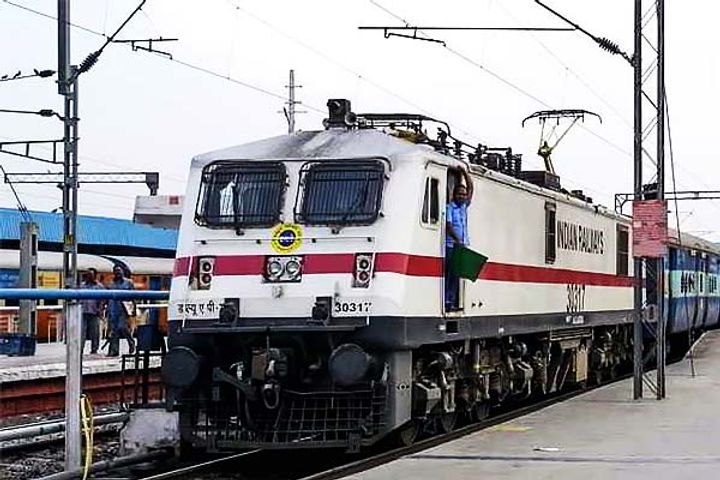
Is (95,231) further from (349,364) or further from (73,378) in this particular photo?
(349,364)

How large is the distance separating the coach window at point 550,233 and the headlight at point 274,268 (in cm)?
605

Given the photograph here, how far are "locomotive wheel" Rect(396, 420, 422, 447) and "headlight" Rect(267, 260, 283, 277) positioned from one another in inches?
86.3

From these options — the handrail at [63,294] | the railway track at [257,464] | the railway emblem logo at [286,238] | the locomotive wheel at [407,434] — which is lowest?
the railway track at [257,464]

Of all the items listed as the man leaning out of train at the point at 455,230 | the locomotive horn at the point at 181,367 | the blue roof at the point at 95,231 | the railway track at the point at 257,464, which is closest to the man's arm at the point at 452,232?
the man leaning out of train at the point at 455,230

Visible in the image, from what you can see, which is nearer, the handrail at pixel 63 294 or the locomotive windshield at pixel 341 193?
the handrail at pixel 63 294

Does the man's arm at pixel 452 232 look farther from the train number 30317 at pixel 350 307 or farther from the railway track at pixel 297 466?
the railway track at pixel 297 466

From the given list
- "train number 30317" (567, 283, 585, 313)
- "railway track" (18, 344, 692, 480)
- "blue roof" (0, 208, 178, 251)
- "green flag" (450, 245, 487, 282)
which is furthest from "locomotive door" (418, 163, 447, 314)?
"blue roof" (0, 208, 178, 251)

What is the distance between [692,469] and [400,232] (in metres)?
3.61

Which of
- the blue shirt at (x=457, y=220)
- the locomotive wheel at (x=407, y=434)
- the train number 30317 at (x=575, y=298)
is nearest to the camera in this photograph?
the locomotive wheel at (x=407, y=434)

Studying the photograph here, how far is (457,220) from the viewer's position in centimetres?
1398

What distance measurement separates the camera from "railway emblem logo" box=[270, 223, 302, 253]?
512 inches

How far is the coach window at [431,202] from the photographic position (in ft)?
43.5

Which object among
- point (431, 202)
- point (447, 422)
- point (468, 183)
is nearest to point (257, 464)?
point (447, 422)

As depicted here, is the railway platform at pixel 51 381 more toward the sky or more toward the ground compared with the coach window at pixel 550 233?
more toward the ground
